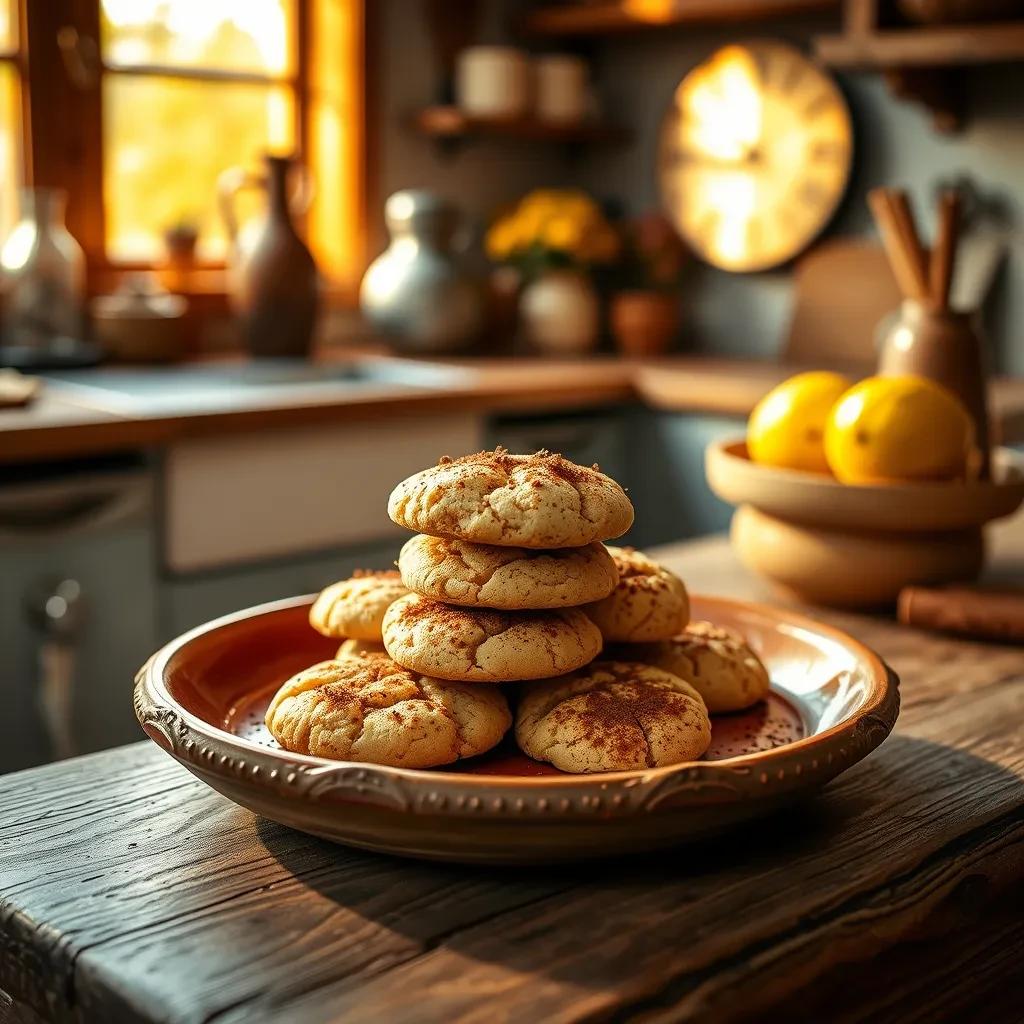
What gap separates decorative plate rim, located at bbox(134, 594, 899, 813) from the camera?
0.64 metres

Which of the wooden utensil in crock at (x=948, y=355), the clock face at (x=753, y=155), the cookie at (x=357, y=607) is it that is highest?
the clock face at (x=753, y=155)

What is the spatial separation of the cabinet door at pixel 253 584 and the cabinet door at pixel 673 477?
627 millimetres

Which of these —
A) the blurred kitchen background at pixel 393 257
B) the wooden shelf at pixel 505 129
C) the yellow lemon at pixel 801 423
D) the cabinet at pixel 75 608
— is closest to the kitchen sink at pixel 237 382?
the blurred kitchen background at pixel 393 257

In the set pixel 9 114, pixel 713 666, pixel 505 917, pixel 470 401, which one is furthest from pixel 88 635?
pixel 505 917

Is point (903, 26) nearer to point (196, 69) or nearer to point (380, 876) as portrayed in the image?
point (196, 69)

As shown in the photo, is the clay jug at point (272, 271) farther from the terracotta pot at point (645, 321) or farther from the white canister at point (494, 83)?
the terracotta pot at point (645, 321)

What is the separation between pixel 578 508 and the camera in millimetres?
747

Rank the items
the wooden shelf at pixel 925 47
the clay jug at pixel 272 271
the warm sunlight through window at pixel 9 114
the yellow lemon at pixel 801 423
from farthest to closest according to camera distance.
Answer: the clay jug at pixel 272 271 < the warm sunlight through window at pixel 9 114 < the wooden shelf at pixel 925 47 < the yellow lemon at pixel 801 423

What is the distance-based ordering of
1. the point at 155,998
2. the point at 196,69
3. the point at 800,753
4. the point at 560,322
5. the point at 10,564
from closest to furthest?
the point at 155,998 → the point at 800,753 → the point at 10,564 → the point at 196,69 → the point at 560,322

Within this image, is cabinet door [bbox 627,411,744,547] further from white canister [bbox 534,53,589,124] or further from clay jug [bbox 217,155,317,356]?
white canister [bbox 534,53,589,124]

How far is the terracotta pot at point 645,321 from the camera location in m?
3.30

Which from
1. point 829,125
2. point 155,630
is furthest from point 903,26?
point 155,630

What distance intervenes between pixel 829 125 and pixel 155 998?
2.95m

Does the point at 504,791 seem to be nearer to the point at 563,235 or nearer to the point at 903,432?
the point at 903,432
